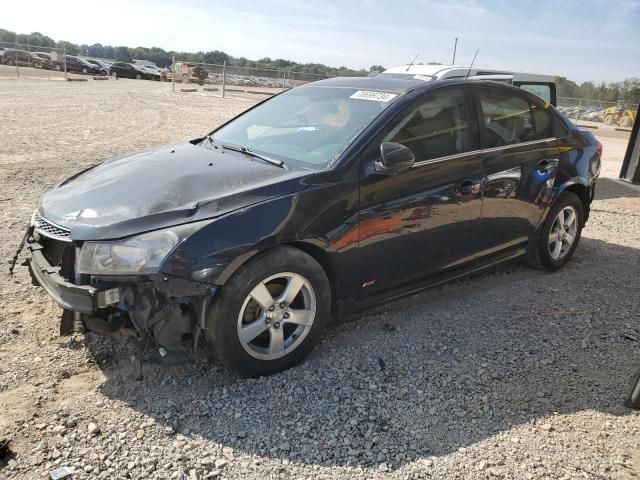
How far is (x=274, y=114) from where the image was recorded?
448cm

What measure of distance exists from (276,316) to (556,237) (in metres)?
3.30

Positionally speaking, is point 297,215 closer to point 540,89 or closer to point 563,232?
point 563,232

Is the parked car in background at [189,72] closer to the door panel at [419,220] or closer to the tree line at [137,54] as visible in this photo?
the tree line at [137,54]

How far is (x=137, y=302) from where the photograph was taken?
9.43 ft

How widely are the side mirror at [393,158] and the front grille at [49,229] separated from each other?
191 centimetres

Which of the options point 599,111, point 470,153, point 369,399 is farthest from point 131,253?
point 599,111

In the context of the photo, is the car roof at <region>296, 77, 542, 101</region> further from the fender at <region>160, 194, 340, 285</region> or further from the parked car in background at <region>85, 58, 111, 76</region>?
the parked car in background at <region>85, 58, 111, 76</region>

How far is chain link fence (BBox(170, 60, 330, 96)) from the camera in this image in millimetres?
34125

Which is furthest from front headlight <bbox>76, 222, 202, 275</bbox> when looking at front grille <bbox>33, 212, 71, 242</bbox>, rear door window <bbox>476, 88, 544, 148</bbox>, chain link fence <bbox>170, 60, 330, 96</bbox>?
chain link fence <bbox>170, 60, 330, 96</bbox>

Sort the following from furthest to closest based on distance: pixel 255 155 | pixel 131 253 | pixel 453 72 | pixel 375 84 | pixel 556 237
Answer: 1. pixel 453 72
2. pixel 556 237
3. pixel 375 84
4. pixel 255 155
5. pixel 131 253

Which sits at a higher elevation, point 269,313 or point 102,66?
point 102,66

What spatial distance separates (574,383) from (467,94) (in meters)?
2.26

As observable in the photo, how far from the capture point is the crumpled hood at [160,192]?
9.80 ft

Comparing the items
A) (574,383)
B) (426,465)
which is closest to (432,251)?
(574,383)
